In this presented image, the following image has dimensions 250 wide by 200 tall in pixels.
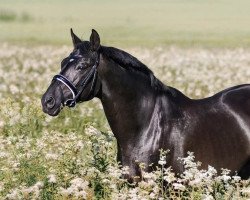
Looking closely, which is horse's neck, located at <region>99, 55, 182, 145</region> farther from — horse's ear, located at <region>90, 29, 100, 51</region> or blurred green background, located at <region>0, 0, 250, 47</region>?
blurred green background, located at <region>0, 0, 250, 47</region>

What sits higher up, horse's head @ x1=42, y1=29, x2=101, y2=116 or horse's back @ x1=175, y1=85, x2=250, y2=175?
horse's head @ x1=42, y1=29, x2=101, y2=116

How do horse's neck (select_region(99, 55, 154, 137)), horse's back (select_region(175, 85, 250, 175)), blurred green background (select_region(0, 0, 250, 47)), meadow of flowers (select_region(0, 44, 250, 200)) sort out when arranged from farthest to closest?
blurred green background (select_region(0, 0, 250, 47))
horse's back (select_region(175, 85, 250, 175))
horse's neck (select_region(99, 55, 154, 137))
meadow of flowers (select_region(0, 44, 250, 200))

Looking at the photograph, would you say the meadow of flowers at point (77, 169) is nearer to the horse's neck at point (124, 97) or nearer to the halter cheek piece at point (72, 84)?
the horse's neck at point (124, 97)

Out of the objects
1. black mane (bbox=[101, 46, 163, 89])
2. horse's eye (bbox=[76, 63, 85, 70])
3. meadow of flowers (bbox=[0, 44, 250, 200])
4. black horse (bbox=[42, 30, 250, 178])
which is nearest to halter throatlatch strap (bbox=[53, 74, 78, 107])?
black horse (bbox=[42, 30, 250, 178])

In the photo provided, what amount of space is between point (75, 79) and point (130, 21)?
1952 inches

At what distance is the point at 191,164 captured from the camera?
7793 millimetres

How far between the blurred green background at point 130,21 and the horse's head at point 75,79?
34.2 meters

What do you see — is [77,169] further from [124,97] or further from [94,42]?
[94,42]

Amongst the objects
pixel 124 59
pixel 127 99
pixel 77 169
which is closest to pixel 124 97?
pixel 127 99

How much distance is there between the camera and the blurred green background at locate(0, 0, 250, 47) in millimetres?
48688

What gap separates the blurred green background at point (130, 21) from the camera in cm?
4869

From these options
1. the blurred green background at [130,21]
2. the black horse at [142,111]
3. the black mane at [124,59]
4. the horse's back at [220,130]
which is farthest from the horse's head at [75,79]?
the blurred green background at [130,21]

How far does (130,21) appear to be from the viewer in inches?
2292

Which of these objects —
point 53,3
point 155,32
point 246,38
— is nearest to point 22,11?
point 53,3
